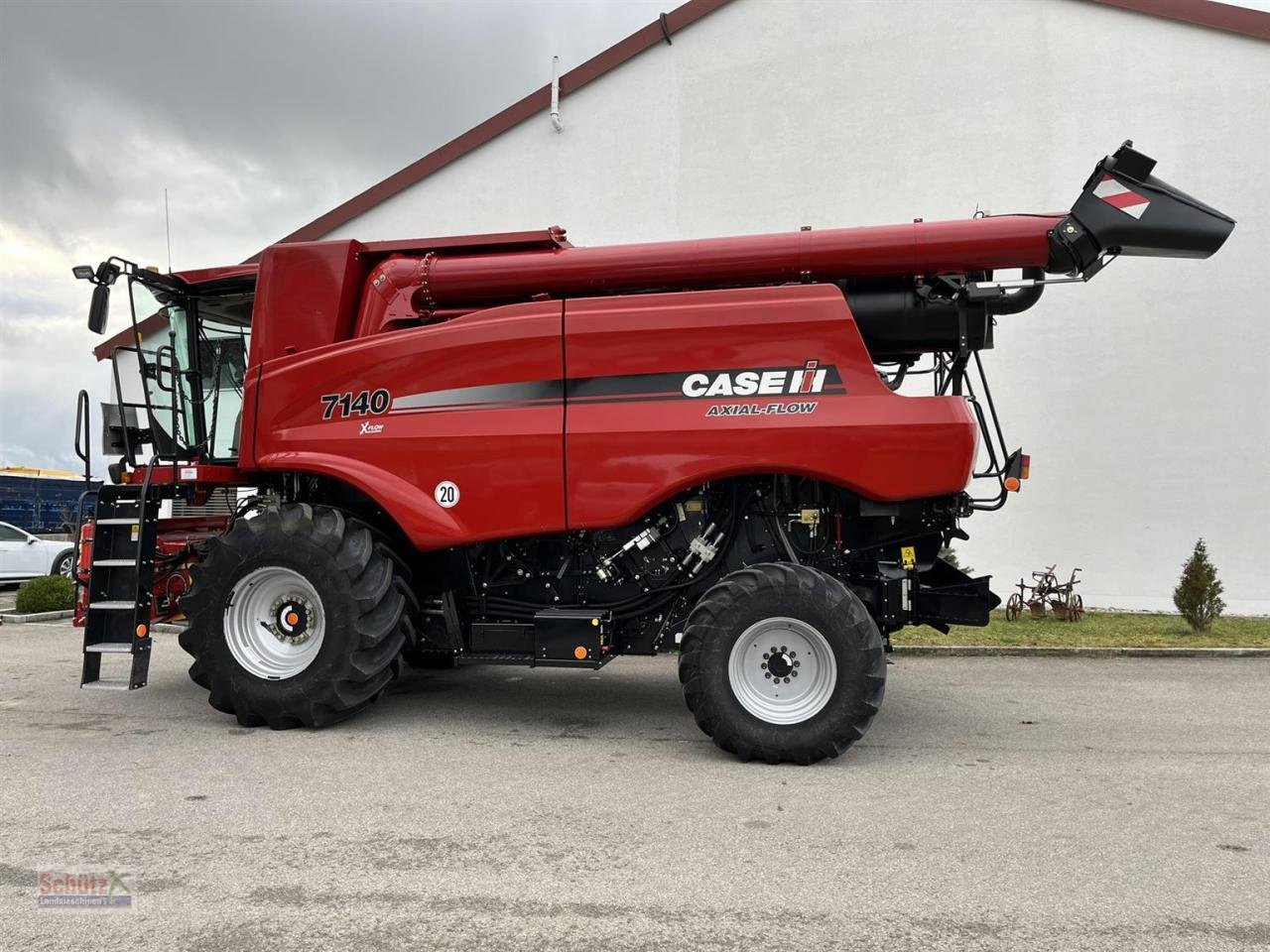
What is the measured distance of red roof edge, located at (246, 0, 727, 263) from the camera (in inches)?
523

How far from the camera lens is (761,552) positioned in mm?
6203

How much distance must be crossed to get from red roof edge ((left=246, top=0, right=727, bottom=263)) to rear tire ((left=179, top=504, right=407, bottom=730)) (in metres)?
9.32

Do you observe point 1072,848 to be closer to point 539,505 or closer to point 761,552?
point 761,552

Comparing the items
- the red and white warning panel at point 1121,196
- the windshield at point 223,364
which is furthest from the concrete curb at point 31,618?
the red and white warning panel at point 1121,196

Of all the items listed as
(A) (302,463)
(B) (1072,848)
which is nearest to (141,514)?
(A) (302,463)

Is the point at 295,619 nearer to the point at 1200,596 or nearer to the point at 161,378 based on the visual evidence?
the point at 161,378

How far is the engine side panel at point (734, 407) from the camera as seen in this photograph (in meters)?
5.59

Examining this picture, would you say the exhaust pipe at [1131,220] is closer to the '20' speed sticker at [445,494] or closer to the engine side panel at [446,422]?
the engine side panel at [446,422]

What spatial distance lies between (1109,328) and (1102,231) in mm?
7069

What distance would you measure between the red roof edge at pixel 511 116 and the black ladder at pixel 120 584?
29.4 feet

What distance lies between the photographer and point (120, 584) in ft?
21.8

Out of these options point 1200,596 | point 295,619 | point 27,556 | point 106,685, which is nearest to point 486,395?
point 295,619

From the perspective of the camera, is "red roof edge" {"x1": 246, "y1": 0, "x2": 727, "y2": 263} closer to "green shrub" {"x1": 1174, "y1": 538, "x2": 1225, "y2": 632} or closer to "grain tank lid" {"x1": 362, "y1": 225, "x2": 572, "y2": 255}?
"grain tank lid" {"x1": 362, "y1": 225, "x2": 572, "y2": 255}

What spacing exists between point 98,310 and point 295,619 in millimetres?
2630
